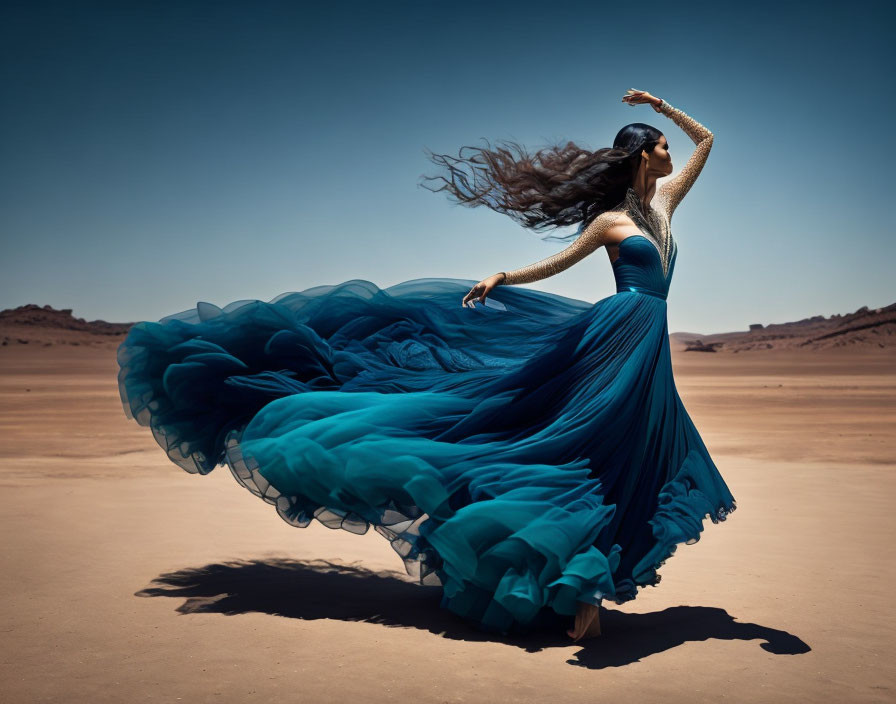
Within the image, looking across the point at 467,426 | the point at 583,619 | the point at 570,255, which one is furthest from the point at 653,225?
the point at 583,619

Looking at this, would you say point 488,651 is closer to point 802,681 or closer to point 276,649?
point 276,649

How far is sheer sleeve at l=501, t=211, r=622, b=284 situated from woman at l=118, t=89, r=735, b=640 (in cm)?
1

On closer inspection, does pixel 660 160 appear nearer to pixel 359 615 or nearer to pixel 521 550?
pixel 521 550

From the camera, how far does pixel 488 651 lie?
14.7ft

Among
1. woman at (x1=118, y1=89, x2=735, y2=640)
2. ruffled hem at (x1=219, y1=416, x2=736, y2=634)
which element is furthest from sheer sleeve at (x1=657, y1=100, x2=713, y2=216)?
ruffled hem at (x1=219, y1=416, x2=736, y2=634)

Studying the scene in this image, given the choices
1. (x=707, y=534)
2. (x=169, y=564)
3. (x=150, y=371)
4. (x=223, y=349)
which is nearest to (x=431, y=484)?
(x=223, y=349)

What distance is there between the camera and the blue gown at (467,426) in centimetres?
445

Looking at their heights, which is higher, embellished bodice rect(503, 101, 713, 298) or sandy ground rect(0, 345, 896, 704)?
embellished bodice rect(503, 101, 713, 298)

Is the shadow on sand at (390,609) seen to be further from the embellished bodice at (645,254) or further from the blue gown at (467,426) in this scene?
the embellished bodice at (645,254)

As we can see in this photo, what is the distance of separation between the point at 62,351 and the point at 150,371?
115283 mm

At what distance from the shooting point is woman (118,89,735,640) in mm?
4500

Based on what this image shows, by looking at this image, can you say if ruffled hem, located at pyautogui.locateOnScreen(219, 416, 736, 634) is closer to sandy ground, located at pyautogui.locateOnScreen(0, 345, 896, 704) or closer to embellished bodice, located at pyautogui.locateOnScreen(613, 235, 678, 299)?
sandy ground, located at pyautogui.locateOnScreen(0, 345, 896, 704)

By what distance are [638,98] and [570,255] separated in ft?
4.47

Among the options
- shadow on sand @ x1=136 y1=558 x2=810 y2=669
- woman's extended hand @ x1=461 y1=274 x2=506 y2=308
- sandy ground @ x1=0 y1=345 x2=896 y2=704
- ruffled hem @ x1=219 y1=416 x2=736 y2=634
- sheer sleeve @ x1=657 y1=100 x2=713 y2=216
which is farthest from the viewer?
sheer sleeve @ x1=657 y1=100 x2=713 y2=216
